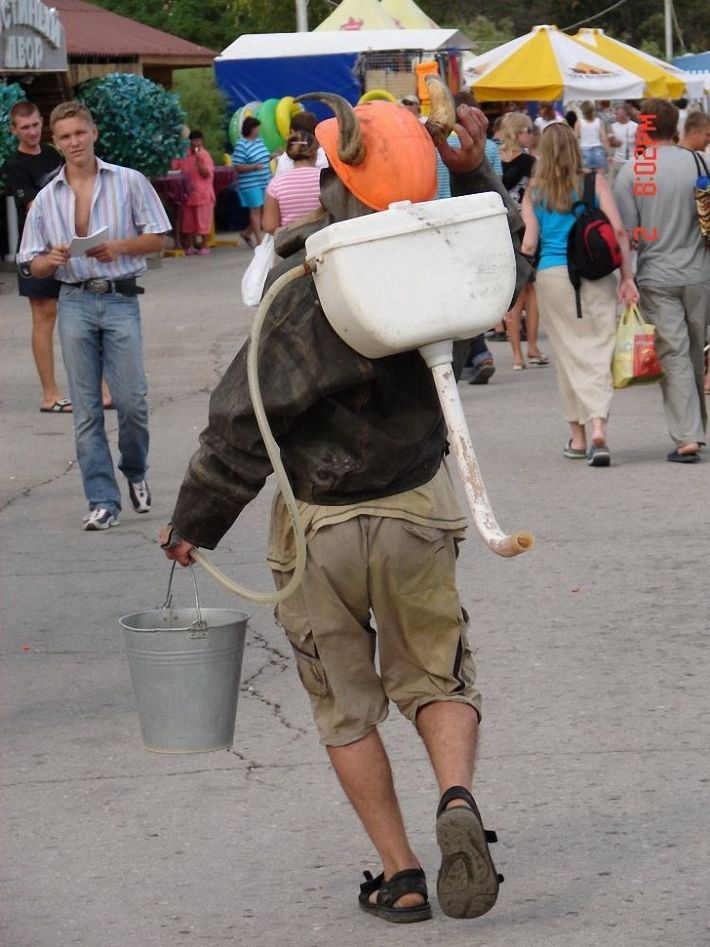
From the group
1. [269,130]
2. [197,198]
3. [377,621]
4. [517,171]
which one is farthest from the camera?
[269,130]

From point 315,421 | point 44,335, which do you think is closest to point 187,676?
point 315,421

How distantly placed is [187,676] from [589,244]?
641cm

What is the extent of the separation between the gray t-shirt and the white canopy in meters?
19.6

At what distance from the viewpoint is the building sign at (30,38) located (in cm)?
2236

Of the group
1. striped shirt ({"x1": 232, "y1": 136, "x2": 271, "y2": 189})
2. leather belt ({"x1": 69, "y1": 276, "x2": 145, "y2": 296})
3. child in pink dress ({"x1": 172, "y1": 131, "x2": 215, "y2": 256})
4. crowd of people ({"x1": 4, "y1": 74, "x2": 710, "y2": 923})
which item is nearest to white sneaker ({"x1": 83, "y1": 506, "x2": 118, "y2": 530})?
leather belt ({"x1": 69, "y1": 276, "x2": 145, "y2": 296})

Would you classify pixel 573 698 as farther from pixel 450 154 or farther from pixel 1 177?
pixel 1 177

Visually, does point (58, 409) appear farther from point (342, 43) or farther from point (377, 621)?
point (342, 43)

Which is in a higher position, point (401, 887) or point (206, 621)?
point (206, 621)

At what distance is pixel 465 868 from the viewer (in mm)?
3807

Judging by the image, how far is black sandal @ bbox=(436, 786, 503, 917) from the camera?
3.80 metres

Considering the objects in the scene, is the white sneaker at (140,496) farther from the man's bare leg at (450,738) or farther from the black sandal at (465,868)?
the black sandal at (465,868)

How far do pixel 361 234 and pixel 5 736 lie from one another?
2.74 metres

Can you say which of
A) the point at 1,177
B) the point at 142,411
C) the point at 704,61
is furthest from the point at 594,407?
the point at 704,61
